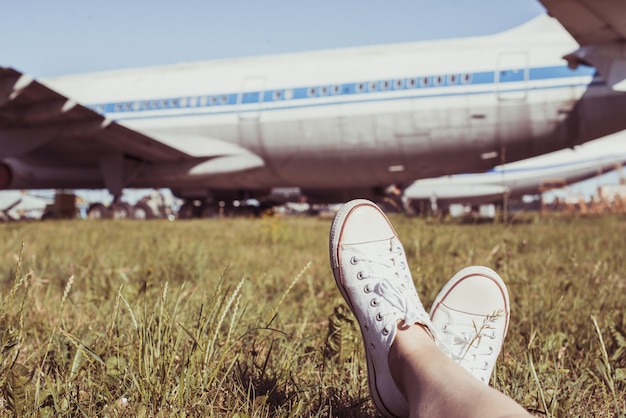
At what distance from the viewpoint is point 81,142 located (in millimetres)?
11914

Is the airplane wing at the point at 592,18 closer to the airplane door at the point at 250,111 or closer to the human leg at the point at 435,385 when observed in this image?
the human leg at the point at 435,385

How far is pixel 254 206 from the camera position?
1639 cm

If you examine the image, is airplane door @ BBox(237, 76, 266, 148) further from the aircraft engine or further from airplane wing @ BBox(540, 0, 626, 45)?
airplane wing @ BBox(540, 0, 626, 45)

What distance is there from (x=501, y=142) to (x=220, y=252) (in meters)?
7.90

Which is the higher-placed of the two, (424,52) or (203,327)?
(424,52)

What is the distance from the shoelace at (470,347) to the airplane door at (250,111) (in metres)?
10.5

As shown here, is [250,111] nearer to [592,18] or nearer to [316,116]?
[316,116]

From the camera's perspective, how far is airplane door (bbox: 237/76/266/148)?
11.8 m

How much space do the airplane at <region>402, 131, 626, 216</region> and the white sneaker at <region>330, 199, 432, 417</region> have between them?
17449 millimetres

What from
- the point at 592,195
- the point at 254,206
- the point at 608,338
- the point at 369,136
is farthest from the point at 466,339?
the point at 254,206

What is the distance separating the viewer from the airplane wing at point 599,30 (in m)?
5.13

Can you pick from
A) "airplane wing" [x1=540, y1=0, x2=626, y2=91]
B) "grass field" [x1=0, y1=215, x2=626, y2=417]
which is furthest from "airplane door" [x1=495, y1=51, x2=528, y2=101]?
"grass field" [x1=0, y1=215, x2=626, y2=417]

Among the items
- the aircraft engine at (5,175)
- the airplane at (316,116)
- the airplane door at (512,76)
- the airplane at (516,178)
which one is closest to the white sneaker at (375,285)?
the airplane at (316,116)

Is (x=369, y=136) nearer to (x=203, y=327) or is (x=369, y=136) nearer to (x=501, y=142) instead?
(x=501, y=142)
